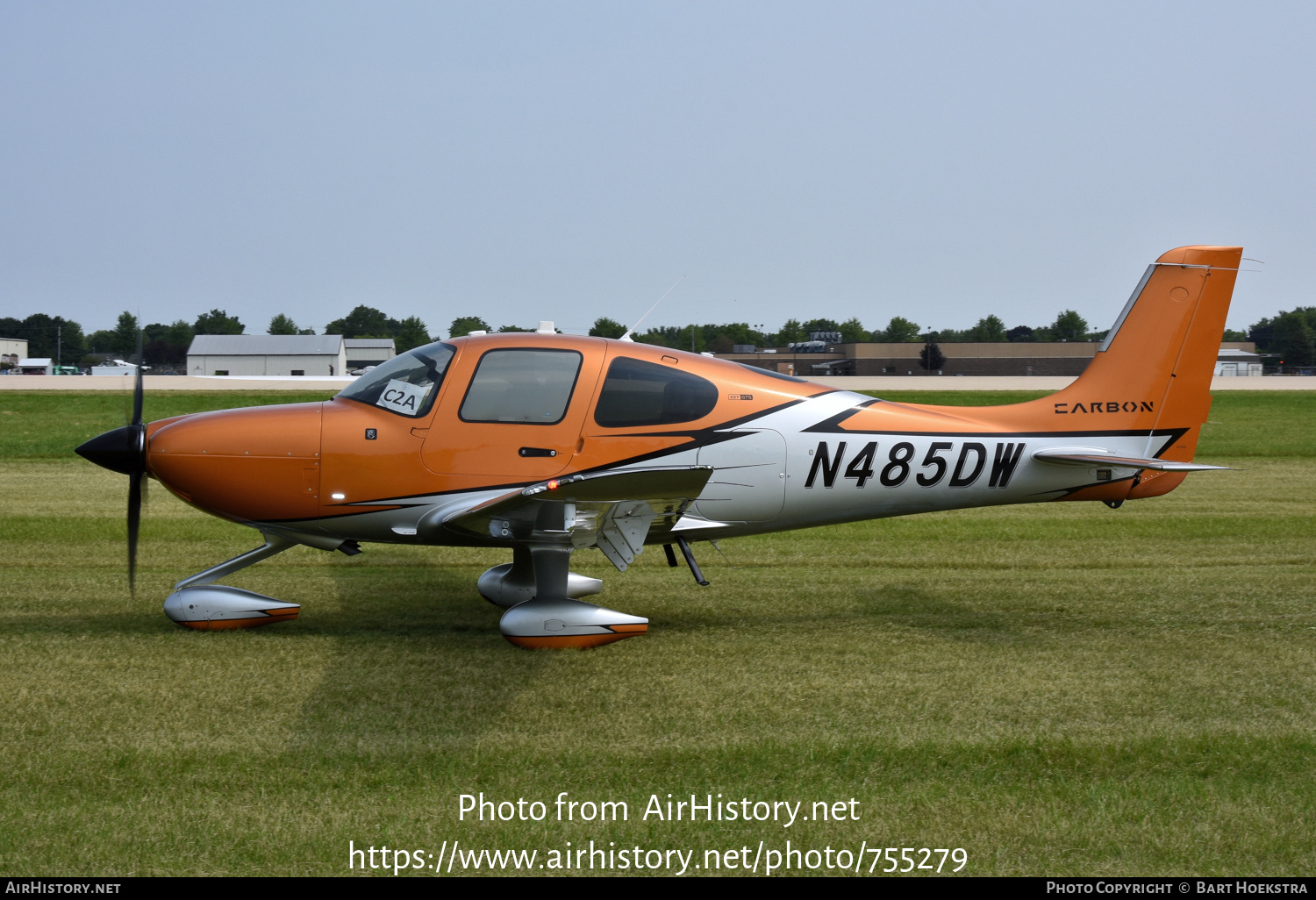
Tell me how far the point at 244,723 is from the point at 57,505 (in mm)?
10493

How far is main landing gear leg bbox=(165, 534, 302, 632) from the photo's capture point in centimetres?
756

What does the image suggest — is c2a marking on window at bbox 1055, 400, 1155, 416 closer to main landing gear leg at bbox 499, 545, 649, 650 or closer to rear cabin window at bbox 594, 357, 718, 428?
rear cabin window at bbox 594, 357, 718, 428

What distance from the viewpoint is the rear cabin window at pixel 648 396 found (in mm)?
7316

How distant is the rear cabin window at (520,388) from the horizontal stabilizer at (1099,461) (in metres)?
3.83

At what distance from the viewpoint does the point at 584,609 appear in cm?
725

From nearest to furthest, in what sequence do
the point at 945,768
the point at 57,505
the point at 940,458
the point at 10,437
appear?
the point at 945,768
the point at 940,458
the point at 57,505
the point at 10,437

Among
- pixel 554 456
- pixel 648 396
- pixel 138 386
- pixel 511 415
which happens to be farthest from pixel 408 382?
pixel 138 386

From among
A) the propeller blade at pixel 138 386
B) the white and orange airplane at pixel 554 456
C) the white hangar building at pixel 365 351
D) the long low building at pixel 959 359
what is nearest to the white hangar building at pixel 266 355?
the white hangar building at pixel 365 351

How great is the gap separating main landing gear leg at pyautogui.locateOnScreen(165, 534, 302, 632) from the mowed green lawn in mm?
186

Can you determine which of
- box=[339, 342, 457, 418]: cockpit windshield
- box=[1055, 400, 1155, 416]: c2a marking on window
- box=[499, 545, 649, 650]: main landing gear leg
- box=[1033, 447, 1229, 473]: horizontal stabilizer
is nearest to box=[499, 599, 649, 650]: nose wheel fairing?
box=[499, 545, 649, 650]: main landing gear leg

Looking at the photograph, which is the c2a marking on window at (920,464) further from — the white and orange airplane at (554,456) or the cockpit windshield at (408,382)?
the cockpit windshield at (408,382)
